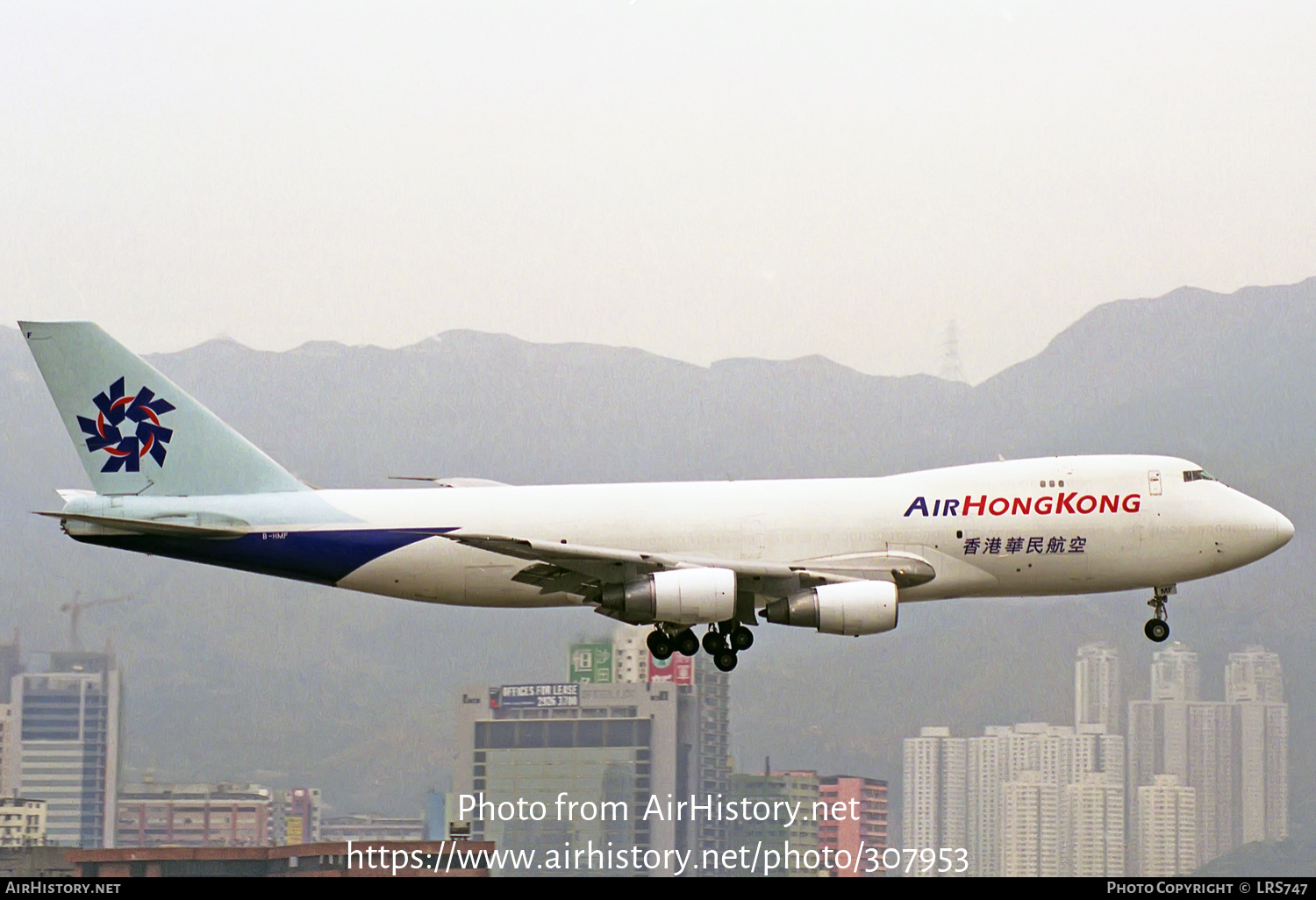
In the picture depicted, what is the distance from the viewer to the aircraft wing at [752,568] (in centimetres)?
4488

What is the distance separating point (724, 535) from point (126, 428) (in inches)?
698

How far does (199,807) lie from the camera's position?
520 feet

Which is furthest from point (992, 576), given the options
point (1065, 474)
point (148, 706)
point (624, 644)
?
point (148, 706)

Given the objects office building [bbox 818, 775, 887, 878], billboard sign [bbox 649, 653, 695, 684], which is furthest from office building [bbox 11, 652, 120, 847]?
office building [bbox 818, 775, 887, 878]

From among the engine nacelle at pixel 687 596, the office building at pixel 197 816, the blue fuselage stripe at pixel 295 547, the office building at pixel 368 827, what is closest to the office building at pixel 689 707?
the office building at pixel 368 827

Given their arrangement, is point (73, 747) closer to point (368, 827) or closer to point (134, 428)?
point (368, 827)

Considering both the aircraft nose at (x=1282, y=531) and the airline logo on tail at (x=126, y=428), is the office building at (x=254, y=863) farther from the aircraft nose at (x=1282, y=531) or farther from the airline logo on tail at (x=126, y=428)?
the aircraft nose at (x=1282, y=531)

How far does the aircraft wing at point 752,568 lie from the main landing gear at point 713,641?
1.95 meters

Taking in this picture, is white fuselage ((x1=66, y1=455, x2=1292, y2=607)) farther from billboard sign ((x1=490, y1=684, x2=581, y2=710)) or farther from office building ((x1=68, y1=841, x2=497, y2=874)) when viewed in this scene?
billboard sign ((x1=490, y1=684, x2=581, y2=710))

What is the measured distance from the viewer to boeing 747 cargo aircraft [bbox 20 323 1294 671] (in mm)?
45281

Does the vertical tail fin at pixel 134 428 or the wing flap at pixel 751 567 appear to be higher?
the vertical tail fin at pixel 134 428

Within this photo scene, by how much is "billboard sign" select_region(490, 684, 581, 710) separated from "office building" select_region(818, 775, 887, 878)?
92.9 feet

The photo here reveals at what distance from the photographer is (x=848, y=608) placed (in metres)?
44.0

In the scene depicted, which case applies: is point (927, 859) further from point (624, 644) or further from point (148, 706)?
point (148, 706)
